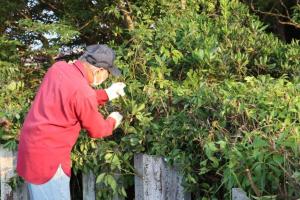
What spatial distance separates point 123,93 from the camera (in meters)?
3.35

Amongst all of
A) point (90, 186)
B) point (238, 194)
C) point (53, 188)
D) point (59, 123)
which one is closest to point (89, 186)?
point (90, 186)

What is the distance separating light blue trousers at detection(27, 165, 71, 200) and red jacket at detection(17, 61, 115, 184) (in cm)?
3

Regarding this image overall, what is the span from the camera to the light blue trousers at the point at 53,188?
2.90 metres

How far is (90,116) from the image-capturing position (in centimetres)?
280

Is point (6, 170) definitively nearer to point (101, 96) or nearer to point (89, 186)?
point (89, 186)

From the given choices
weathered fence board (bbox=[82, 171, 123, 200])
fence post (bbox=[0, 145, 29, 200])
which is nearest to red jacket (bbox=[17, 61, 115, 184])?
weathered fence board (bbox=[82, 171, 123, 200])

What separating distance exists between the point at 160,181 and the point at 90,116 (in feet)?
1.89

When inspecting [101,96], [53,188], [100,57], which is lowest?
[53,188]

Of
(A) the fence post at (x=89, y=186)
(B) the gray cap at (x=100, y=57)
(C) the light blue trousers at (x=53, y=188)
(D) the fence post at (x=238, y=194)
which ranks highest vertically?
(B) the gray cap at (x=100, y=57)

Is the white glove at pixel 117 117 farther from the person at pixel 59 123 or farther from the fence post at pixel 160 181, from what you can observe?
the fence post at pixel 160 181

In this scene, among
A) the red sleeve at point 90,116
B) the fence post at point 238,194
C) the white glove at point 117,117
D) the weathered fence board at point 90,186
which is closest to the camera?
the fence post at point 238,194

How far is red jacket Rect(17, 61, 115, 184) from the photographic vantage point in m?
2.79

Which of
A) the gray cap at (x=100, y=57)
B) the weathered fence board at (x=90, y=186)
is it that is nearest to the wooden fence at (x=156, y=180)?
the weathered fence board at (x=90, y=186)

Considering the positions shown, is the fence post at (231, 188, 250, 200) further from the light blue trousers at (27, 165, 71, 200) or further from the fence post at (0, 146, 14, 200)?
the fence post at (0, 146, 14, 200)
